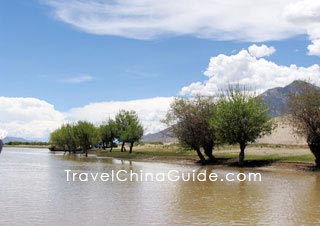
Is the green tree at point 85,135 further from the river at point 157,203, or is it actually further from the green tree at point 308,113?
the river at point 157,203

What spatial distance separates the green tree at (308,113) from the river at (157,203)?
13.9 m

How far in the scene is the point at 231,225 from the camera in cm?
1727

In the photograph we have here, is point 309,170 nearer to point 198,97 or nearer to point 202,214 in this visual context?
point 198,97

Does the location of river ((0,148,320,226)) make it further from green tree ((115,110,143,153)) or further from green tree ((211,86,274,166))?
green tree ((115,110,143,153))

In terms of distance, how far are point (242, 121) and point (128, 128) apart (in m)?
56.0

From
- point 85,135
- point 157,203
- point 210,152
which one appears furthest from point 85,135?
point 157,203

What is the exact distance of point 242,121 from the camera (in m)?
55.5

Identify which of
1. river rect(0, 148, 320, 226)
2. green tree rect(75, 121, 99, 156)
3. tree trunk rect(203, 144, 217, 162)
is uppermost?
green tree rect(75, 121, 99, 156)

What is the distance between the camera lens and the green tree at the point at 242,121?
182ft

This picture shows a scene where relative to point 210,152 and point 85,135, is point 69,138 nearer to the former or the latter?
point 85,135

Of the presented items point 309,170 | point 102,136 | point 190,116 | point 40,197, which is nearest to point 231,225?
point 40,197

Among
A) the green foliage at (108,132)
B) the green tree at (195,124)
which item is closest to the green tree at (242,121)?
the green tree at (195,124)

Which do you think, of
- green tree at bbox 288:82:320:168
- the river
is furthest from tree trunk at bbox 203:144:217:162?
the river

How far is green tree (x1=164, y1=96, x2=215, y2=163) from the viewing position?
63.4 m
